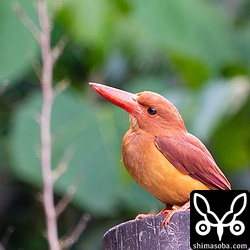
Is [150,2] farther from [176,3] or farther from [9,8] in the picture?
[9,8]

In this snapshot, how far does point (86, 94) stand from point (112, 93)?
135 inches

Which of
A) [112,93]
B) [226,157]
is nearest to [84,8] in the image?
[226,157]

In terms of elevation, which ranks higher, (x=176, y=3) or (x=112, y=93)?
(x=176, y=3)

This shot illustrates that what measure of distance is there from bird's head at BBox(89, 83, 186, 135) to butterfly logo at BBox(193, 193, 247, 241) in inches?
15.8

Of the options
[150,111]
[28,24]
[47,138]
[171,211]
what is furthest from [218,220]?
[28,24]

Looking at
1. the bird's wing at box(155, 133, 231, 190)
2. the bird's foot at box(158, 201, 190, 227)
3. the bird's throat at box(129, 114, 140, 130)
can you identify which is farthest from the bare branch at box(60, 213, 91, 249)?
the bird's foot at box(158, 201, 190, 227)

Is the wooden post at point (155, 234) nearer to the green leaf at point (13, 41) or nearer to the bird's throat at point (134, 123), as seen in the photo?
the bird's throat at point (134, 123)

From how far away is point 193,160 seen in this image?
4328mm

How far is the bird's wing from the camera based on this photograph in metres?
4.29

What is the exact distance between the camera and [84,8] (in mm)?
6262
